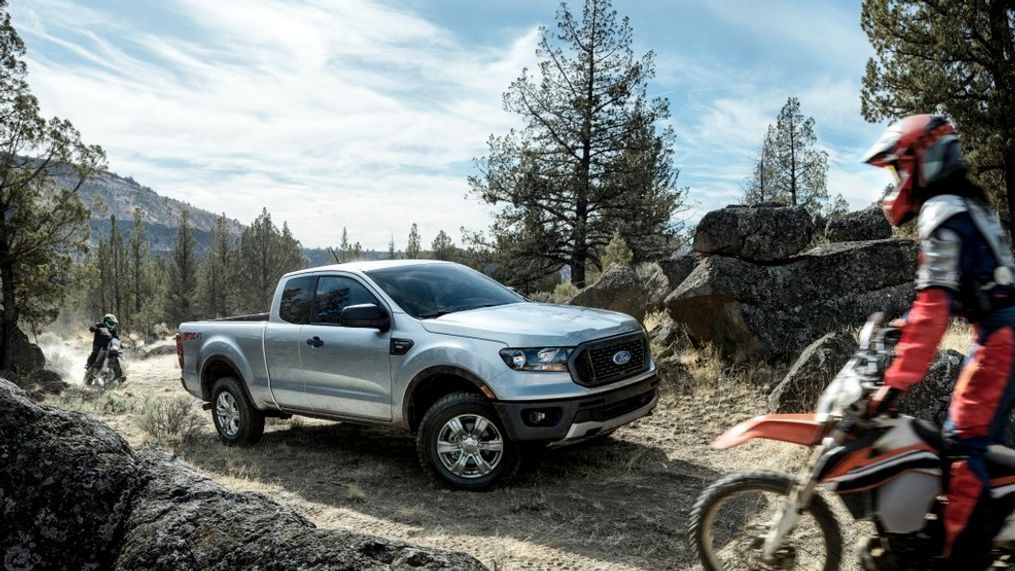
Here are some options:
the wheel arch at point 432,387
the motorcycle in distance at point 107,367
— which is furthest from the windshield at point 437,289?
the motorcycle in distance at point 107,367

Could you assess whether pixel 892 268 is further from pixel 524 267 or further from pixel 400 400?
pixel 524 267

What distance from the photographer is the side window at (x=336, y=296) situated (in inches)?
276

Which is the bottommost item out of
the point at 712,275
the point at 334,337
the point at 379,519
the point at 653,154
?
the point at 379,519

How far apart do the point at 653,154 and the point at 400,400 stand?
71.7 feet

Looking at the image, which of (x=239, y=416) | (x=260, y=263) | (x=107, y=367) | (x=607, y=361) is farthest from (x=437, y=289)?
(x=260, y=263)

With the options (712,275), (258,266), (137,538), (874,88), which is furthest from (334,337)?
(258,266)

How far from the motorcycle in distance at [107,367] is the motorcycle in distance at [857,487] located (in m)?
16.5

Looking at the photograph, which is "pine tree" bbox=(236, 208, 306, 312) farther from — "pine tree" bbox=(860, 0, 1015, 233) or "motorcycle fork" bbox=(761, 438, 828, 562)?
"motorcycle fork" bbox=(761, 438, 828, 562)

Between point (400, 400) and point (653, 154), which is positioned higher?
point (653, 154)

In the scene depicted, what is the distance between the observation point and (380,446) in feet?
25.7

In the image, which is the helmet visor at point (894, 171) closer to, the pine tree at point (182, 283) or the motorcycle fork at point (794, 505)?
the motorcycle fork at point (794, 505)

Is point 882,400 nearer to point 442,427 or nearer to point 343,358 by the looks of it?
point 442,427

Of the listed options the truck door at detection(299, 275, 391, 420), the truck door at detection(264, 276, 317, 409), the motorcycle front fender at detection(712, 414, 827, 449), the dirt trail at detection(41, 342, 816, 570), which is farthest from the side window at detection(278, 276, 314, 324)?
the motorcycle front fender at detection(712, 414, 827, 449)

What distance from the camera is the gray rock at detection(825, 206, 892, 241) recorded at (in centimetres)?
1131
